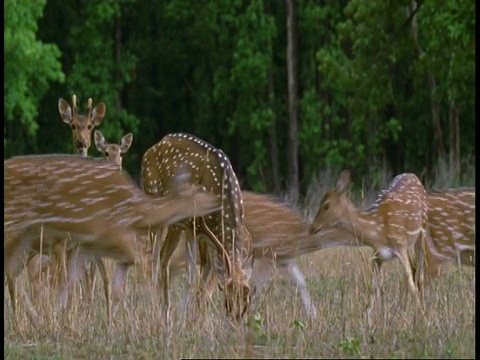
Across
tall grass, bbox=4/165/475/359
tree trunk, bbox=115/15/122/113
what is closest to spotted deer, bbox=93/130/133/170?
tall grass, bbox=4/165/475/359

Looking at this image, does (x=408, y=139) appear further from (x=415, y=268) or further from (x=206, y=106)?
(x=415, y=268)

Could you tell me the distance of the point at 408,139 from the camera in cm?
3472

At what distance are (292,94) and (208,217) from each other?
22339mm

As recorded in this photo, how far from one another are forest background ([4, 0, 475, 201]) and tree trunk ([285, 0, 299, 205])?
0.04 m

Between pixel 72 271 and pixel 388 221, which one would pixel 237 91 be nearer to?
pixel 388 221

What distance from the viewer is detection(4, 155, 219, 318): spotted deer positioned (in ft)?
33.9

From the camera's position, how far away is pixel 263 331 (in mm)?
8484

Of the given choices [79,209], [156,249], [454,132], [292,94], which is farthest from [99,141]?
[292,94]

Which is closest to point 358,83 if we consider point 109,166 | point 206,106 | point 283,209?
point 206,106

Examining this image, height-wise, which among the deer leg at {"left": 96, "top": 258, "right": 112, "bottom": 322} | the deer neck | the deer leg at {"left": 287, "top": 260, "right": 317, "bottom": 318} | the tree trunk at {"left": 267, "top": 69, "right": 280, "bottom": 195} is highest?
the deer neck

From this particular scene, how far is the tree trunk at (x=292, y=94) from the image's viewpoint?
1289 inches

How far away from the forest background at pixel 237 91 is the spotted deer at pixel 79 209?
18.0 metres

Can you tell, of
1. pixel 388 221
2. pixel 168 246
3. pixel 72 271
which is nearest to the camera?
pixel 72 271

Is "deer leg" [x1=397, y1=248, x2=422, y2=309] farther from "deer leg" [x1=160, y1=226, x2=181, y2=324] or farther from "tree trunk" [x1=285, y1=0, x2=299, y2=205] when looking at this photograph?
"tree trunk" [x1=285, y1=0, x2=299, y2=205]
